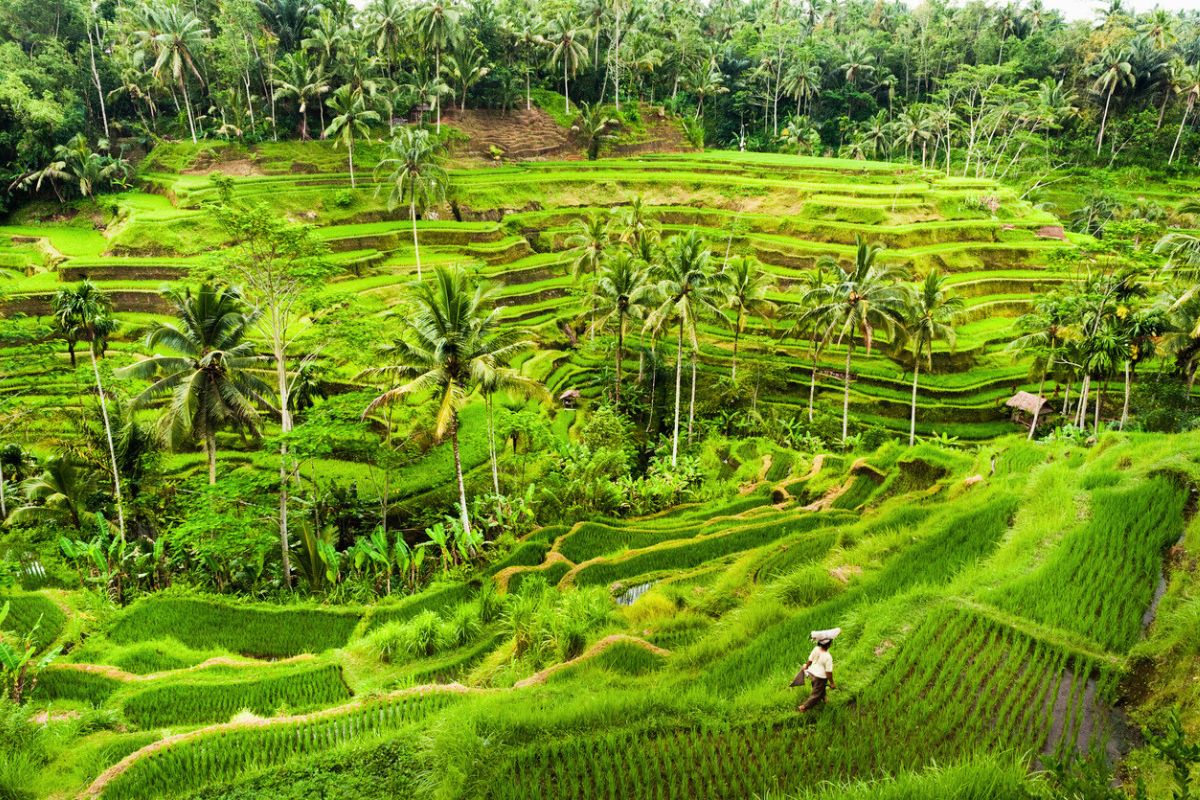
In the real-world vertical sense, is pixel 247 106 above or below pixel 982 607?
above

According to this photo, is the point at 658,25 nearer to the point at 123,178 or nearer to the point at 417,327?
the point at 123,178

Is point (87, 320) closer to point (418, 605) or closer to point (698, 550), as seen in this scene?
point (418, 605)

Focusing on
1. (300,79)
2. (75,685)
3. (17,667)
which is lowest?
(75,685)

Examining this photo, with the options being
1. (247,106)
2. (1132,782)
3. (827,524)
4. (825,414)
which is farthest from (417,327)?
(247,106)

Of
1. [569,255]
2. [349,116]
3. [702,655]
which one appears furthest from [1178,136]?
[702,655]

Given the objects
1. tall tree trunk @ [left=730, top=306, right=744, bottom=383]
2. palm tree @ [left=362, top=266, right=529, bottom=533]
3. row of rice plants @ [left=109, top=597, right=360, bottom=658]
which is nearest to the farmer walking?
row of rice plants @ [left=109, top=597, right=360, bottom=658]

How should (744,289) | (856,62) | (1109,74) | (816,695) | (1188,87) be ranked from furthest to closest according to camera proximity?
1. (856,62)
2. (1109,74)
3. (1188,87)
4. (744,289)
5. (816,695)

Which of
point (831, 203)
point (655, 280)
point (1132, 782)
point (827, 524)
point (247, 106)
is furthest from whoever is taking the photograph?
point (247, 106)
